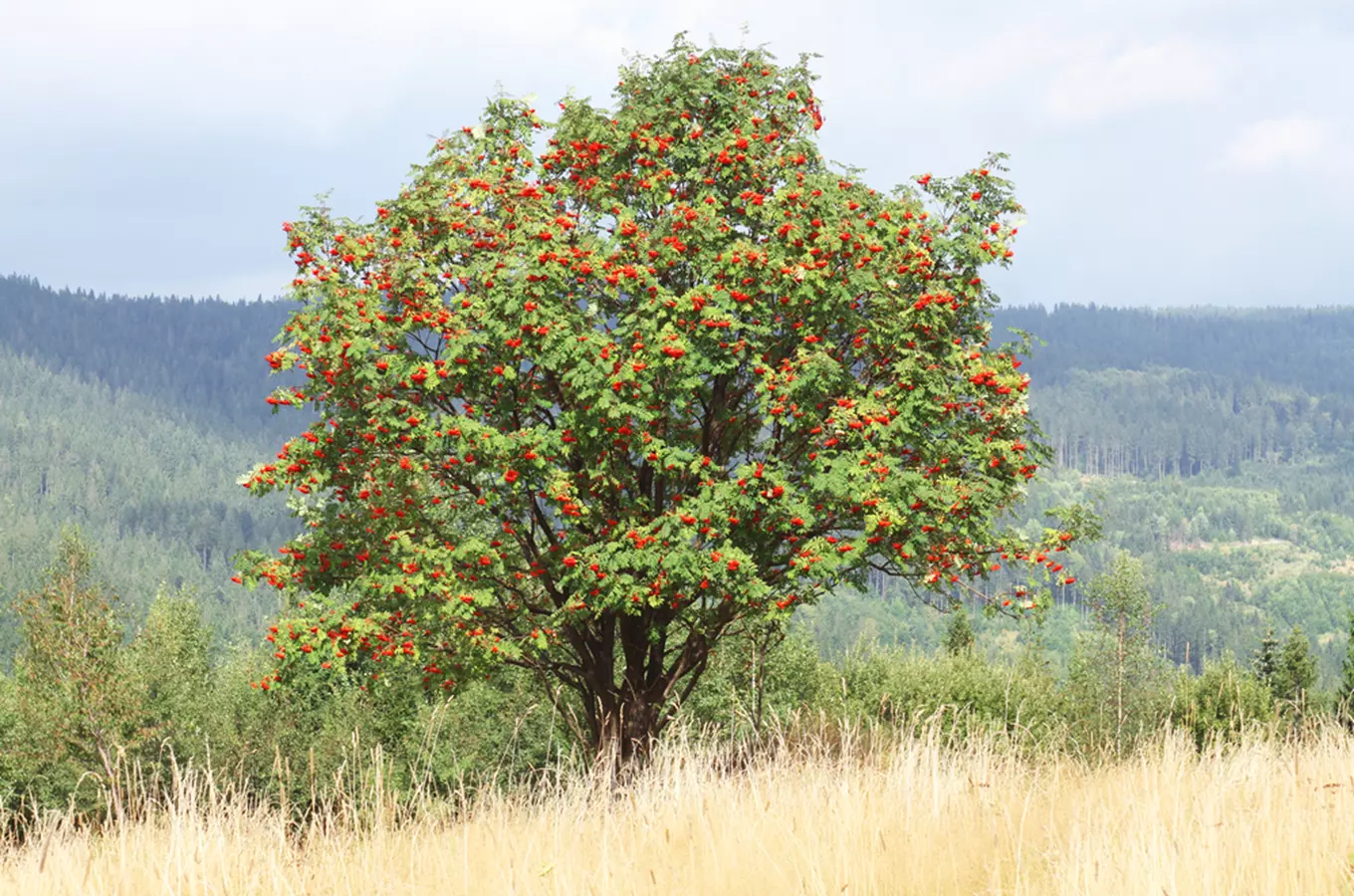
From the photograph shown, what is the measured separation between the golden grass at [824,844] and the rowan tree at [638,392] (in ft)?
23.1

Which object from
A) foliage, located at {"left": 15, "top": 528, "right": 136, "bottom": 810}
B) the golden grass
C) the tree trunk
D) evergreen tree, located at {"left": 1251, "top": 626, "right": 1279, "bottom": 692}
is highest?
the golden grass

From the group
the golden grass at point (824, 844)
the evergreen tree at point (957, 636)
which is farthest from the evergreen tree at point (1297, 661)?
the golden grass at point (824, 844)

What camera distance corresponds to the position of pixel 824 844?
21.6 feet

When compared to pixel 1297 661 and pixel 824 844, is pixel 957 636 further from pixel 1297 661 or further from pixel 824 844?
pixel 824 844

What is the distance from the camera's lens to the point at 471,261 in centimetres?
1838

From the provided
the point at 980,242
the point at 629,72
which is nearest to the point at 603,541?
the point at 980,242

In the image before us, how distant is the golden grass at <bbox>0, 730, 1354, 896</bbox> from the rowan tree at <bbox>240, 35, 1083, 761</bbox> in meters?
7.03

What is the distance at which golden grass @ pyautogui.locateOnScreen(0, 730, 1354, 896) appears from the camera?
5.95 metres

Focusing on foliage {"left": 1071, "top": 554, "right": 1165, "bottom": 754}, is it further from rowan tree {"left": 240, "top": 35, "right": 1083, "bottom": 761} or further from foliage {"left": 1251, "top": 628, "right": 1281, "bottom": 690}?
rowan tree {"left": 240, "top": 35, "right": 1083, "bottom": 761}

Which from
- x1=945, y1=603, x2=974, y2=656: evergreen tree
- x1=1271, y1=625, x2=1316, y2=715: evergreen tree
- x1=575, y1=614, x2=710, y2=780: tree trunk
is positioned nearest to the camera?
x1=575, y1=614, x2=710, y2=780: tree trunk

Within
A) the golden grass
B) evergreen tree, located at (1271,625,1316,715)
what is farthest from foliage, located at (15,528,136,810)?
evergreen tree, located at (1271,625,1316,715)

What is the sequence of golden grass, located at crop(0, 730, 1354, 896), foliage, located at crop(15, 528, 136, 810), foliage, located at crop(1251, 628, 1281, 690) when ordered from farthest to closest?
foliage, located at crop(1251, 628, 1281, 690)
foliage, located at crop(15, 528, 136, 810)
golden grass, located at crop(0, 730, 1354, 896)

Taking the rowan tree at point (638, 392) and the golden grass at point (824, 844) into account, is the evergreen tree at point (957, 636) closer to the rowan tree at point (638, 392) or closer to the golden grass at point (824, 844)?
the rowan tree at point (638, 392)

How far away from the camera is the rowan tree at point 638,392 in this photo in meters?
16.1
